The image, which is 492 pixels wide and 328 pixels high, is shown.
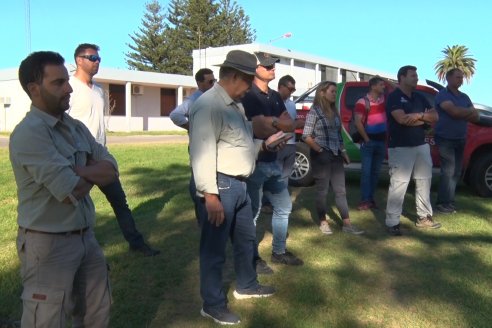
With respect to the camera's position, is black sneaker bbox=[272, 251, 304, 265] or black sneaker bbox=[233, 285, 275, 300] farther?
black sneaker bbox=[272, 251, 304, 265]

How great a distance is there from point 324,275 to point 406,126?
2.10m

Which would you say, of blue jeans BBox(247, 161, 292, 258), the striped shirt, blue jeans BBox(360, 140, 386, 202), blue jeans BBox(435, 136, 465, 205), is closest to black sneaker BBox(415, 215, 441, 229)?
blue jeans BBox(435, 136, 465, 205)

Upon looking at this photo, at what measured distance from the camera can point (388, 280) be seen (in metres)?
4.45

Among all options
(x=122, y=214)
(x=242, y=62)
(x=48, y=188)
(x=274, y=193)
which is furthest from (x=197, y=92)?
(x=48, y=188)

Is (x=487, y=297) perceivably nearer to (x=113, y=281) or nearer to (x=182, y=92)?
(x=113, y=281)

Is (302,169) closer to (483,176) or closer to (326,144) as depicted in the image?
(483,176)

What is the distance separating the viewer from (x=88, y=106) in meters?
4.50

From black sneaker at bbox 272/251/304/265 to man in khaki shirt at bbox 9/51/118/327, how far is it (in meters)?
2.58

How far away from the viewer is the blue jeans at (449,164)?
686cm

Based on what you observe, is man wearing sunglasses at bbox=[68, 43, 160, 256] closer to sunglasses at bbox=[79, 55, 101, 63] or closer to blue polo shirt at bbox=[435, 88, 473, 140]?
sunglasses at bbox=[79, 55, 101, 63]

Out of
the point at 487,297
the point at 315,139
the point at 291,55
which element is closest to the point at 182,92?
the point at 291,55

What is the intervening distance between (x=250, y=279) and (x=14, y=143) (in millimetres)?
2212

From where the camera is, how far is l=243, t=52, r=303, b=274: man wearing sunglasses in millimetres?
4199

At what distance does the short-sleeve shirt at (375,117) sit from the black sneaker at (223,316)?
4.14m
